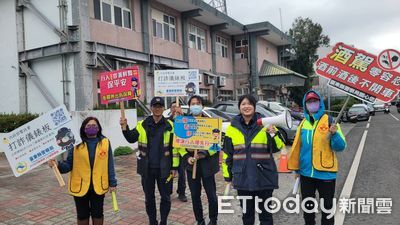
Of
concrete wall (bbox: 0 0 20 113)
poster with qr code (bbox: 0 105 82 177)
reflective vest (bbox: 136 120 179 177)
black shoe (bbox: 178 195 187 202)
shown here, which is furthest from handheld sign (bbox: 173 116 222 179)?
concrete wall (bbox: 0 0 20 113)

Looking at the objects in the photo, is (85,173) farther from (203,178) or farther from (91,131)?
(203,178)

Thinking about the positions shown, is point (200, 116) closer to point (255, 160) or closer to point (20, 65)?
point (255, 160)

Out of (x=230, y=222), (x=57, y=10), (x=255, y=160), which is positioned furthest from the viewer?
(x=57, y=10)

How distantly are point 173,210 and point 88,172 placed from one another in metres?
2.23

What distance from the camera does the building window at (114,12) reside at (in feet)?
51.0

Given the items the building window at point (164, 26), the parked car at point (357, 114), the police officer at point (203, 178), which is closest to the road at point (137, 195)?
the police officer at point (203, 178)

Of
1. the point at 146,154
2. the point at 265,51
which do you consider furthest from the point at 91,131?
the point at 265,51

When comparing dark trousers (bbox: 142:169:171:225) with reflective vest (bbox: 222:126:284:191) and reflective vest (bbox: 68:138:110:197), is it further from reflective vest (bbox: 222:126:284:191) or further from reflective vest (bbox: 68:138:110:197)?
reflective vest (bbox: 222:126:284:191)

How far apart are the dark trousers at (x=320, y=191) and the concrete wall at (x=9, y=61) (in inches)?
607

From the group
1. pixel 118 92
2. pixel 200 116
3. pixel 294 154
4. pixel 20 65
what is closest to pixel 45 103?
pixel 20 65

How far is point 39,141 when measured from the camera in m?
4.06

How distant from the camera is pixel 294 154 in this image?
4207mm

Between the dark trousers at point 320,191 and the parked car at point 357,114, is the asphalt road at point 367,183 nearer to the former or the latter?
the dark trousers at point 320,191

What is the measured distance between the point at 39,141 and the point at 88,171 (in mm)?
653
